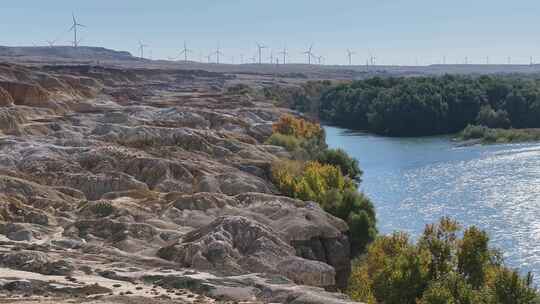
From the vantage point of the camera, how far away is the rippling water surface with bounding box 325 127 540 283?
55812mm

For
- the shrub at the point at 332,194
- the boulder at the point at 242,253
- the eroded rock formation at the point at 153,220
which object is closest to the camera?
the eroded rock formation at the point at 153,220

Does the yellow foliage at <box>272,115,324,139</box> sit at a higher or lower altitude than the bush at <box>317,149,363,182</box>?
higher

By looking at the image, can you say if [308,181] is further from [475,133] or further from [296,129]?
[475,133]

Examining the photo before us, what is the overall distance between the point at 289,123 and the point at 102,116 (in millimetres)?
19383

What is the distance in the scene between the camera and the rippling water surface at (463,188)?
2197 inches

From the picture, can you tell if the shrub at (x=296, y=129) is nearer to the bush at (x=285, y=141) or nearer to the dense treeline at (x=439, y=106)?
the bush at (x=285, y=141)

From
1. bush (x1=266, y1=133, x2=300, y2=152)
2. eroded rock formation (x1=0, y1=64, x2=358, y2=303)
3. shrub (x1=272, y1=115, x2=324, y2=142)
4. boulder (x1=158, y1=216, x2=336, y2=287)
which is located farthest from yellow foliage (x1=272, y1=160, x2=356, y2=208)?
shrub (x1=272, y1=115, x2=324, y2=142)

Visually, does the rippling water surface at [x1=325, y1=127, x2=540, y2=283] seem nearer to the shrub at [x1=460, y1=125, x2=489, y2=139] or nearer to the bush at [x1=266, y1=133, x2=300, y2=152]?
the shrub at [x1=460, y1=125, x2=489, y2=139]

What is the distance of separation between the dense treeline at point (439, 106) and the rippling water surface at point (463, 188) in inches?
600

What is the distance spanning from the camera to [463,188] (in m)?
72.2

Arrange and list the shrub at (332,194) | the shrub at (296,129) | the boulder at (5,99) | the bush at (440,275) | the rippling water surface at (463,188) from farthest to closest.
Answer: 1. the shrub at (296,129)
2. the boulder at (5,99)
3. the rippling water surface at (463,188)
4. the shrub at (332,194)
5. the bush at (440,275)

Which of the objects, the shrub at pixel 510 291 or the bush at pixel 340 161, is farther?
the bush at pixel 340 161

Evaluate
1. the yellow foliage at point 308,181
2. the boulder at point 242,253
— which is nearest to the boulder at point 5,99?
the yellow foliage at point 308,181

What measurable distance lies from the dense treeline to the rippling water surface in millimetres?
15251
